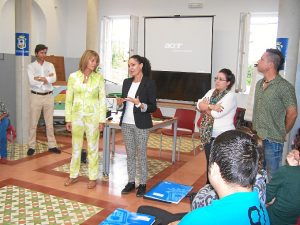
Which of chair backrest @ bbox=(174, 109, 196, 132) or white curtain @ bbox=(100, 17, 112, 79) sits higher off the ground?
white curtain @ bbox=(100, 17, 112, 79)

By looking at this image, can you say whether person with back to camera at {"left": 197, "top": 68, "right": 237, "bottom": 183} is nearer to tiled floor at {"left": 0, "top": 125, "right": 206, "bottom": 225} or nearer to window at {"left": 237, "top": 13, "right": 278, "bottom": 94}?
tiled floor at {"left": 0, "top": 125, "right": 206, "bottom": 225}

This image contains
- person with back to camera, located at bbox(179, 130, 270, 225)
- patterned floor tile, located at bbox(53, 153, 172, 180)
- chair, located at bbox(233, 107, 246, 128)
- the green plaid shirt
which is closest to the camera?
person with back to camera, located at bbox(179, 130, 270, 225)

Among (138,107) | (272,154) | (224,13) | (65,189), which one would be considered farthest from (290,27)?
(65,189)

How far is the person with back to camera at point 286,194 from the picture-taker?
2232 millimetres

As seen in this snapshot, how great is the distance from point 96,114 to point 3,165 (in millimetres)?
1943

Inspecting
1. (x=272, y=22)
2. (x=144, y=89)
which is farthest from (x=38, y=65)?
(x=272, y=22)

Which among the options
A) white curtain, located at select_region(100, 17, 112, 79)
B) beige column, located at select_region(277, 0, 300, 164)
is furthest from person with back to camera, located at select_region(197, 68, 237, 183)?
white curtain, located at select_region(100, 17, 112, 79)

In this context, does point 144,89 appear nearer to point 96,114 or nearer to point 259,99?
point 96,114

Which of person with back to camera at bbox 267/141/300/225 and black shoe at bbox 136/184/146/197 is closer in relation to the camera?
person with back to camera at bbox 267/141/300/225

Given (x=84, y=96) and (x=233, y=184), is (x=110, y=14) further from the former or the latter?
(x=233, y=184)

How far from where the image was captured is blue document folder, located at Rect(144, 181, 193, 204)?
398 centimetres

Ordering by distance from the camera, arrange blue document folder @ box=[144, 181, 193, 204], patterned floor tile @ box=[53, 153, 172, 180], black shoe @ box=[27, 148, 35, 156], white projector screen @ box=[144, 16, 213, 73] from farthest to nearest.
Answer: white projector screen @ box=[144, 16, 213, 73] < black shoe @ box=[27, 148, 35, 156] < patterned floor tile @ box=[53, 153, 172, 180] < blue document folder @ box=[144, 181, 193, 204]

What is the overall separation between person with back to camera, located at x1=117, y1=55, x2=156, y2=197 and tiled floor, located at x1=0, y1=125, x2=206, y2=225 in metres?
0.46

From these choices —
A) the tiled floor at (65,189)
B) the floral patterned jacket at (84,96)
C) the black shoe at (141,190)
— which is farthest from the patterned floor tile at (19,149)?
the black shoe at (141,190)
